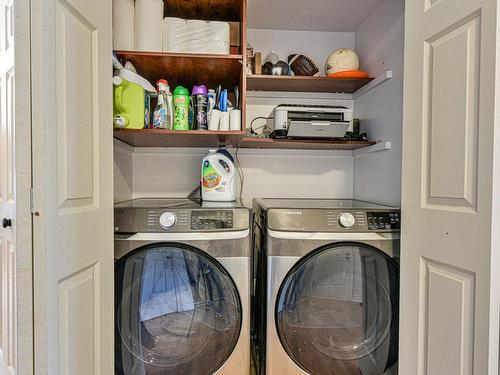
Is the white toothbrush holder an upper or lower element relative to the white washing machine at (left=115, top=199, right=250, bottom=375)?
upper

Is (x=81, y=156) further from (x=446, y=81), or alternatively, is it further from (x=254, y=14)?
(x=254, y=14)

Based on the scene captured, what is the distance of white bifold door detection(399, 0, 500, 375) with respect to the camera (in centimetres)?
92

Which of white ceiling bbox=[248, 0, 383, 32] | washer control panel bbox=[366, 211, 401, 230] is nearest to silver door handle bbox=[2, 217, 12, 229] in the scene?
washer control panel bbox=[366, 211, 401, 230]

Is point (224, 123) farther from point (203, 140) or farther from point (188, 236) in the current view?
point (188, 236)

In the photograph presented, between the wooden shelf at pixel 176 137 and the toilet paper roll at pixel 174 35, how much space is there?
0.43 m

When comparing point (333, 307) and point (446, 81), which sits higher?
point (446, 81)

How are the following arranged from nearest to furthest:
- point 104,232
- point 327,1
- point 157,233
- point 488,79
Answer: point 488,79, point 104,232, point 157,233, point 327,1

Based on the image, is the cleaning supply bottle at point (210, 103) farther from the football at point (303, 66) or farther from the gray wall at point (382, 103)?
the gray wall at point (382, 103)

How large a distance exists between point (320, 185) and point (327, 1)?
1.14m

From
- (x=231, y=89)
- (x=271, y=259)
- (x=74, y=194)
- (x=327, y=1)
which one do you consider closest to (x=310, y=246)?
(x=271, y=259)

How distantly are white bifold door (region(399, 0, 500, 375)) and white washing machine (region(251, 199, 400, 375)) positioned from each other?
14cm

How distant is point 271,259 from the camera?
1392 mm

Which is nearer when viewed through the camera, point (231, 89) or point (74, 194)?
point (74, 194)

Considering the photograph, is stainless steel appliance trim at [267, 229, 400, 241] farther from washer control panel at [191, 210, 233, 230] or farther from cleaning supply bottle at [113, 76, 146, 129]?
cleaning supply bottle at [113, 76, 146, 129]
